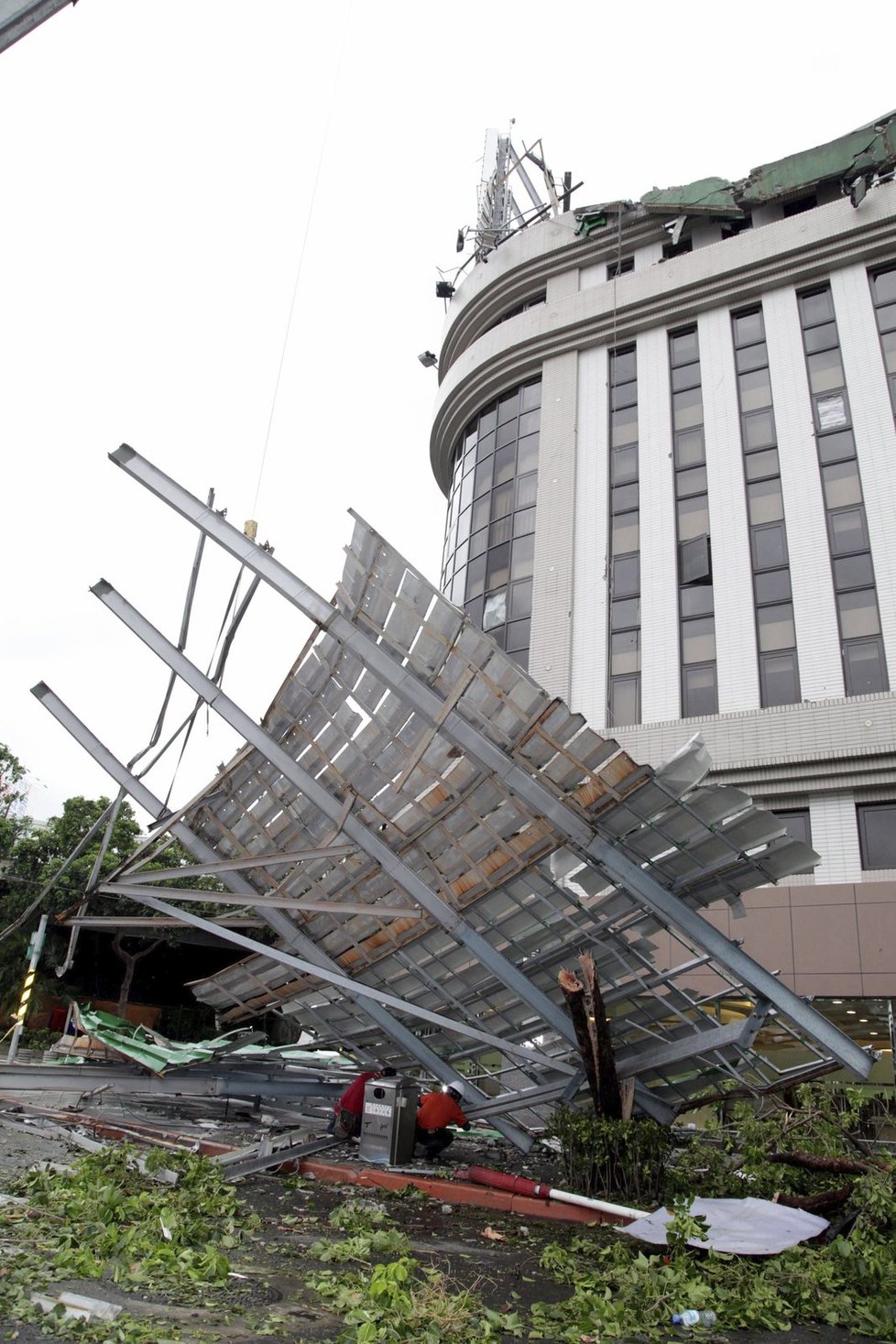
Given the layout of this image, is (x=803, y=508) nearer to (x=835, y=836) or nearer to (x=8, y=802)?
(x=835, y=836)

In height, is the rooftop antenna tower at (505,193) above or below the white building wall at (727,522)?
above

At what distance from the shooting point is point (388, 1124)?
11.0 m

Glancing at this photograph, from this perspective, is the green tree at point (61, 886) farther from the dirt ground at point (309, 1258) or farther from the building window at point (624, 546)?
the dirt ground at point (309, 1258)

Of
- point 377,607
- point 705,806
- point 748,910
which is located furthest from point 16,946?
point 705,806

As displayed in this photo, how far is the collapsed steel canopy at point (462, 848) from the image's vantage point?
31.1 feet

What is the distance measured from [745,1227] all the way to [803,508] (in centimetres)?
2174

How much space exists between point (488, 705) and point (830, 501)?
63.6 ft

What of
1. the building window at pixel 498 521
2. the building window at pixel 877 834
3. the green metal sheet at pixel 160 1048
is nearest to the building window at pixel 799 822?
the building window at pixel 877 834

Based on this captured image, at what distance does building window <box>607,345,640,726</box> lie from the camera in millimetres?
26523

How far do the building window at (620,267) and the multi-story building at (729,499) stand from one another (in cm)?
11

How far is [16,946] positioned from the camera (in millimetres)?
32594

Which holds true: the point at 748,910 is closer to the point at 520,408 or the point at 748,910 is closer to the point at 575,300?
the point at 520,408

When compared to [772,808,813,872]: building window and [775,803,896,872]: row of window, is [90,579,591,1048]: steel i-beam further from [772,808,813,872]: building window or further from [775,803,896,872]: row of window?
[772,808,813,872]: building window

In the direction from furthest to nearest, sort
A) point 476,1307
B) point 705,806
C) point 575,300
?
point 575,300 < point 705,806 < point 476,1307
